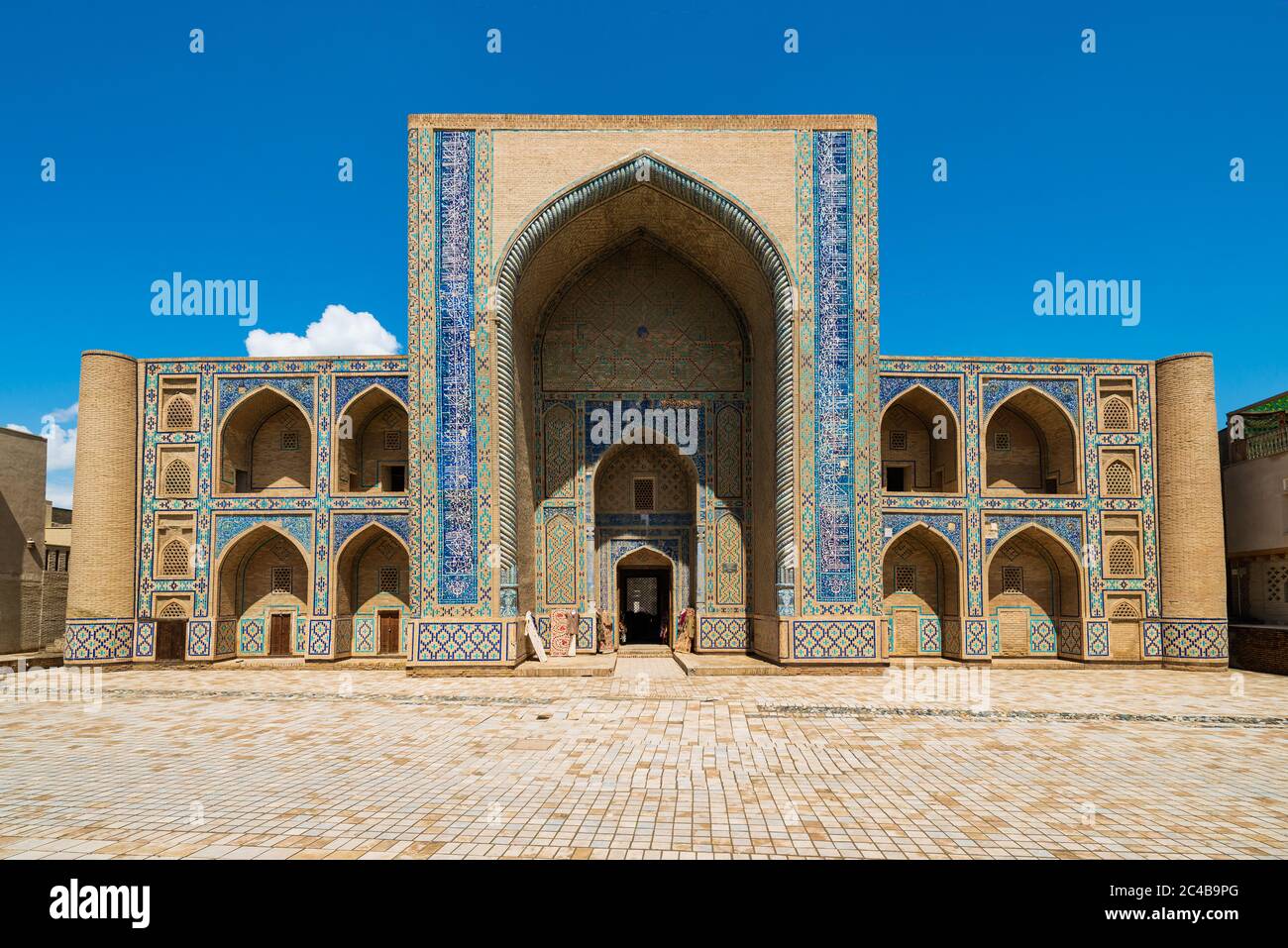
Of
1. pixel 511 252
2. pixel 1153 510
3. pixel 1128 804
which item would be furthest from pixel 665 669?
pixel 1153 510

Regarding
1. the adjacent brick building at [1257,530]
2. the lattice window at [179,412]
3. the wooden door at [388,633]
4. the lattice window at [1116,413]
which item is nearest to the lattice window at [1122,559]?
the lattice window at [1116,413]

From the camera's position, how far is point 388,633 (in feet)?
48.4

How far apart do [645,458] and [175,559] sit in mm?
8681

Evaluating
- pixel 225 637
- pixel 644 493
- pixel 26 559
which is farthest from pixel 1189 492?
pixel 26 559

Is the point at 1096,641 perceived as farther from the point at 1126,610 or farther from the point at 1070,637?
the point at 1126,610

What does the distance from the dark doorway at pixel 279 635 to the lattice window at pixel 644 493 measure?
22.4 ft

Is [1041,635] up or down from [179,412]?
down

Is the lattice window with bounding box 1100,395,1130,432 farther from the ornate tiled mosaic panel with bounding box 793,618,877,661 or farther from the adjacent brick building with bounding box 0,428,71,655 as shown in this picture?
the adjacent brick building with bounding box 0,428,71,655

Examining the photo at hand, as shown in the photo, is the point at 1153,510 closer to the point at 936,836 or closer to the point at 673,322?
the point at 673,322

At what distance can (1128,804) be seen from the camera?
5098 millimetres

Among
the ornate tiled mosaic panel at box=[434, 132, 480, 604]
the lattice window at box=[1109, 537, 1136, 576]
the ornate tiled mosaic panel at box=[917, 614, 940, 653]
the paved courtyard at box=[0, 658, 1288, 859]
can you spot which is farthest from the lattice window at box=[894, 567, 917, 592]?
the ornate tiled mosaic panel at box=[434, 132, 480, 604]

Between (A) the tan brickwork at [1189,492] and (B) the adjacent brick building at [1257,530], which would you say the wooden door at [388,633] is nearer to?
(A) the tan brickwork at [1189,492]

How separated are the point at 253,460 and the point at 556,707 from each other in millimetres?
9439

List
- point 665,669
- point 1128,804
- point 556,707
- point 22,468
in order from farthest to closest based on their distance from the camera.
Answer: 1. point 22,468
2. point 665,669
3. point 556,707
4. point 1128,804
